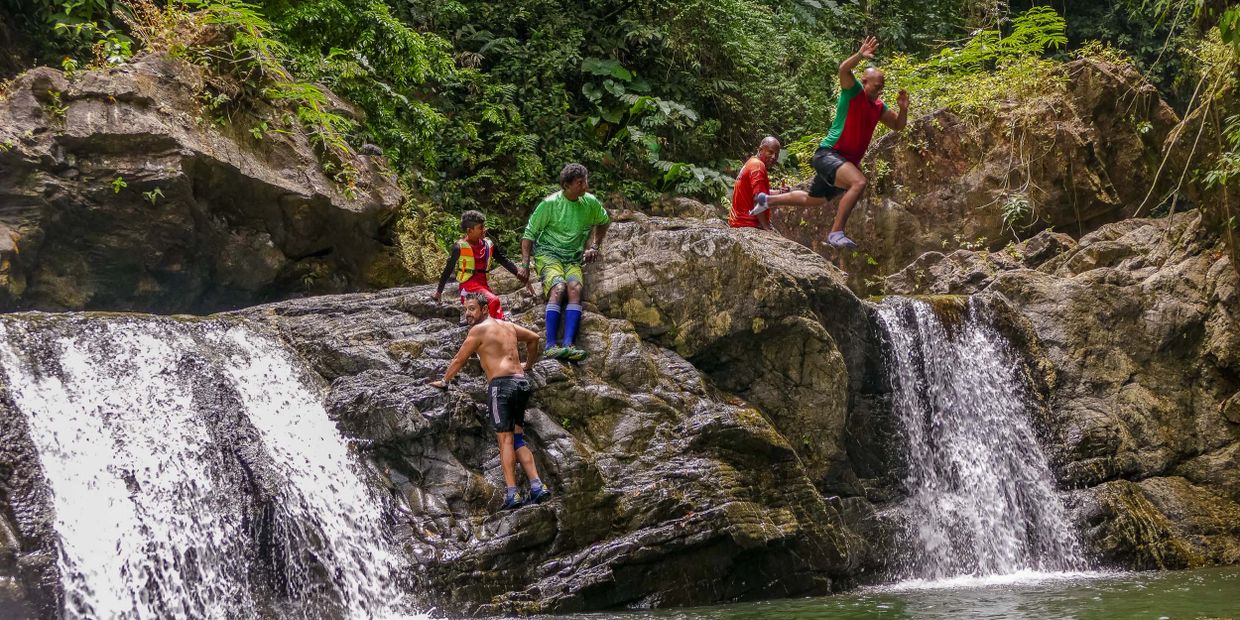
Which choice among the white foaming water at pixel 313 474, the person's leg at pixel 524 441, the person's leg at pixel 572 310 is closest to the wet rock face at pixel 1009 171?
the person's leg at pixel 572 310

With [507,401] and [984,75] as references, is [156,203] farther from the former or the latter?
[984,75]

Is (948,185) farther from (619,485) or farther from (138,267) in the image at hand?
(138,267)

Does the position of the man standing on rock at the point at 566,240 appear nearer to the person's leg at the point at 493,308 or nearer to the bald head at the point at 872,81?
the person's leg at the point at 493,308

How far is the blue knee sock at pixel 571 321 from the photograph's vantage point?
941 centimetres

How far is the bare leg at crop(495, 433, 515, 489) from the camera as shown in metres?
8.20

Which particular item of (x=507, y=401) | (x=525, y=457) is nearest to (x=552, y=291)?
(x=507, y=401)

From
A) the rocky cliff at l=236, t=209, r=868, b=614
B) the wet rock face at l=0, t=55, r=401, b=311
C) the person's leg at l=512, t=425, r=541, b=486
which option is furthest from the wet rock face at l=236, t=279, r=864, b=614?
the wet rock face at l=0, t=55, r=401, b=311

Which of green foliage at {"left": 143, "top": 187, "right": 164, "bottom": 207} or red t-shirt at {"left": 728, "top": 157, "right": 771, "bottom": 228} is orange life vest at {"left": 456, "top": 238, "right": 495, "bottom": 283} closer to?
red t-shirt at {"left": 728, "top": 157, "right": 771, "bottom": 228}

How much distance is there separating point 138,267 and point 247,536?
452cm

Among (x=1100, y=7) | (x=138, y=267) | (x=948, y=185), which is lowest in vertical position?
(x=138, y=267)

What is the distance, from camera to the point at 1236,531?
1088cm

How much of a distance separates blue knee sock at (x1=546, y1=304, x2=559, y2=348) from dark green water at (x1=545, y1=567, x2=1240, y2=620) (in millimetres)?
2587

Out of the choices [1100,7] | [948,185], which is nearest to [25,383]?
[948,185]

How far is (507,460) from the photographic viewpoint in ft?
27.0
